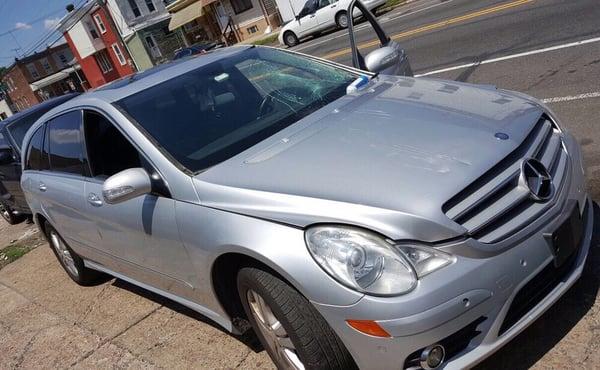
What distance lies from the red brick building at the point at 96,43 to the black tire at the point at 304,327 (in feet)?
169

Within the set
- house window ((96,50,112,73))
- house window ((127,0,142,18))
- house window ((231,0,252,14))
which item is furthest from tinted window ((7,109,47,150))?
house window ((96,50,112,73))

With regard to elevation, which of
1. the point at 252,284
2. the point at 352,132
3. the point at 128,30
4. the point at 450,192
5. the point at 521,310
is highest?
the point at 128,30

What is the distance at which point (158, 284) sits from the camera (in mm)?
3598

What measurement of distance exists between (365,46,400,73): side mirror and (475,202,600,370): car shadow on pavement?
1.95 m

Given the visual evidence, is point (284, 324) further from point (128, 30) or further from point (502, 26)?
point (128, 30)

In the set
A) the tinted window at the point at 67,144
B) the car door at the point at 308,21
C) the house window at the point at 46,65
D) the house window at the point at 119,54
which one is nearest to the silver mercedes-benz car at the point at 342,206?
the tinted window at the point at 67,144

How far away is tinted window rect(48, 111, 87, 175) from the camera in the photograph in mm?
4062

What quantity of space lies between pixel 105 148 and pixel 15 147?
486 cm

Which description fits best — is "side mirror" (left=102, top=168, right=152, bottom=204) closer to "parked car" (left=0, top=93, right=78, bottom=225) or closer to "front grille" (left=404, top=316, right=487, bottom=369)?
"front grille" (left=404, top=316, right=487, bottom=369)

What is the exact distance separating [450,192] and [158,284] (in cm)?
209

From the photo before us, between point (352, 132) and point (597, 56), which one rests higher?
point (352, 132)

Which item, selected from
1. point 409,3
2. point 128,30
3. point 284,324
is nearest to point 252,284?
point 284,324

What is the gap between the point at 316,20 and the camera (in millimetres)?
22516

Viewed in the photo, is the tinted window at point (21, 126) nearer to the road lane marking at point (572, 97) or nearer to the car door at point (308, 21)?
the road lane marking at point (572, 97)
